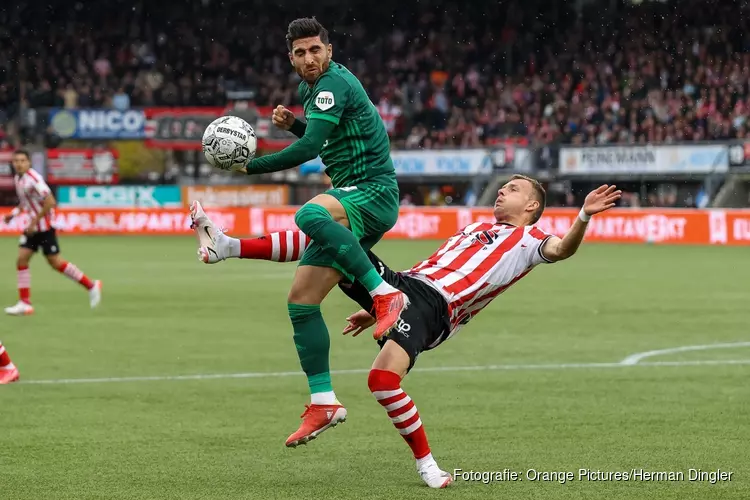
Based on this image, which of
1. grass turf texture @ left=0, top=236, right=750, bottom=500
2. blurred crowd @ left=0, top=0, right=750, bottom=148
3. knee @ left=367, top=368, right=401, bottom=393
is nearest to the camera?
knee @ left=367, top=368, right=401, bottom=393

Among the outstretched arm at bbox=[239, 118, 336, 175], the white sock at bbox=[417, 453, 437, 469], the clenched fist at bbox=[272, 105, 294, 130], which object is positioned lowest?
the white sock at bbox=[417, 453, 437, 469]

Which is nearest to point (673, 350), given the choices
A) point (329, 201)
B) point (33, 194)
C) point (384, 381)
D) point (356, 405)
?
point (356, 405)

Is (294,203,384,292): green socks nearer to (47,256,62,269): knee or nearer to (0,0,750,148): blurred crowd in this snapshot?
(47,256,62,269): knee

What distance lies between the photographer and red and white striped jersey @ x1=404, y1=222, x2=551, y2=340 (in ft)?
22.9

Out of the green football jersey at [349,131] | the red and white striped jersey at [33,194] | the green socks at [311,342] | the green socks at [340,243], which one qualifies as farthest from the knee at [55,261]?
the green socks at [340,243]

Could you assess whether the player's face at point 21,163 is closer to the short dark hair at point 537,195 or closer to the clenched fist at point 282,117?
the clenched fist at point 282,117

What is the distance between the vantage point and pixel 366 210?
24.4ft

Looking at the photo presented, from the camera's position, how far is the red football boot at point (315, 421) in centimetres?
681

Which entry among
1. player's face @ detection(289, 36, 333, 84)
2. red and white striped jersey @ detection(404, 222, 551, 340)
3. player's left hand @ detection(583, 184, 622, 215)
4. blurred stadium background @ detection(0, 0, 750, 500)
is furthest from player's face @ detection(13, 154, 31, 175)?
player's left hand @ detection(583, 184, 622, 215)

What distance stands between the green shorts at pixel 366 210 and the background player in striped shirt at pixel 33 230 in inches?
421

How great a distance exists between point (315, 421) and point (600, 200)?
6.08 feet

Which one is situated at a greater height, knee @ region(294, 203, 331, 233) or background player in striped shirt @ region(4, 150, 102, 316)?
knee @ region(294, 203, 331, 233)

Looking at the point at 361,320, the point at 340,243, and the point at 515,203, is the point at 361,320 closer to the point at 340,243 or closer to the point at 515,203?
the point at 340,243

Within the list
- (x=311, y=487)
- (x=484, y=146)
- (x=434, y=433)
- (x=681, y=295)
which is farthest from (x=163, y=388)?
(x=484, y=146)
